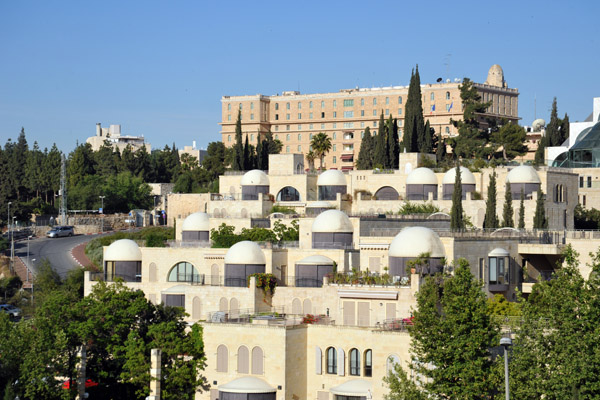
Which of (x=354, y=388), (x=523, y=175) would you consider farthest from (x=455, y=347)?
(x=523, y=175)

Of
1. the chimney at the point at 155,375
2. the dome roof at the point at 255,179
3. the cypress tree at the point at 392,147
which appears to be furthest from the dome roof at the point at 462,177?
the chimney at the point at 155,375

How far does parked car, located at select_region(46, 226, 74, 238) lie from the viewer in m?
116

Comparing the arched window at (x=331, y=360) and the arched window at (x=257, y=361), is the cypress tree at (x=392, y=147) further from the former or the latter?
the arched window at (x=257, y=361)

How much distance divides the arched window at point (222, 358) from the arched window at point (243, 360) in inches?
27.9

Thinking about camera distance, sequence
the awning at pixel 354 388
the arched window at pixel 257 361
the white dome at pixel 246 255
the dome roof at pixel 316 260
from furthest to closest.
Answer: the white dome at pixel 246 255, the dome roof at pixel 316 260, the arched window at pixel 257 361, the awning at pixel 354 388

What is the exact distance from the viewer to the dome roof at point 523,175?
76.6 meters

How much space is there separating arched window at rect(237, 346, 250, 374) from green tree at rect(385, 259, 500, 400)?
29.0 ft

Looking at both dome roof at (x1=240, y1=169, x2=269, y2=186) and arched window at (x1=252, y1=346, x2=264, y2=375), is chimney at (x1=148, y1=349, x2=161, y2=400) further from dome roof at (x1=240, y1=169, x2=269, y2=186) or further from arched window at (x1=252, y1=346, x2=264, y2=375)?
dome roof at (x1=240, y1=169, x2=269, y2=186)

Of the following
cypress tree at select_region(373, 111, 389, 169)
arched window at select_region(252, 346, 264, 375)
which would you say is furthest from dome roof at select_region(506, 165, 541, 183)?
arched window at select_region(252, 346, 264, 375)

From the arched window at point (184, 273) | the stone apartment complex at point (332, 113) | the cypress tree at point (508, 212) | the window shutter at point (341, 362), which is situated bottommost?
the window shutter at point (341, 362)

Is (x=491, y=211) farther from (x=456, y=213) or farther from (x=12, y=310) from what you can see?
(x=12, y=310)

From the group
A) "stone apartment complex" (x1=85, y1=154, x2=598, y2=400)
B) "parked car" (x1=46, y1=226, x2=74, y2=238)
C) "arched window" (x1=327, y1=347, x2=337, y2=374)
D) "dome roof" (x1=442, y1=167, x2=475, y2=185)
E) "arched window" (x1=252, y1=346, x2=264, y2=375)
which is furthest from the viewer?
"parked car" (x1=46, y1=226, x2=74, y2=238)

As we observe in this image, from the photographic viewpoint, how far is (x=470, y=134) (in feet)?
325

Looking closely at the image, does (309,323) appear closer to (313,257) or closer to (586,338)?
(313,257)
